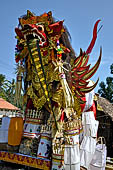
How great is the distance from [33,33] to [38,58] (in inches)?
25.1

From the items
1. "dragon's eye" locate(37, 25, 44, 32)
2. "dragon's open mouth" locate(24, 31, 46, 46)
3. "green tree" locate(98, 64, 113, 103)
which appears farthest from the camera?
"green tree" locate(98, 64, 113, 103)

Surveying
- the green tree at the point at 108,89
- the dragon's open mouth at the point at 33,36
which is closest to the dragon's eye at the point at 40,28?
the dragon's open mouth at the point at 33,36

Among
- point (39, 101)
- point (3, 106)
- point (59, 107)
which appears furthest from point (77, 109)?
point (3, 106)

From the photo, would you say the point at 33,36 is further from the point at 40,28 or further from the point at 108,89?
the point at 108,89

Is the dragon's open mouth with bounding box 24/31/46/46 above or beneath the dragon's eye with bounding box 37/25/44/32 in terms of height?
beneath

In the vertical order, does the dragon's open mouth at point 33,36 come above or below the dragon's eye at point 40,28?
below

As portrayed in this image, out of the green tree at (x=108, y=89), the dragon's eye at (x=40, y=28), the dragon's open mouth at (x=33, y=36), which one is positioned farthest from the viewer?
the green tree at (x=108, y=89)

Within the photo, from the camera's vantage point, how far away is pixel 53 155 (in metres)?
4.59

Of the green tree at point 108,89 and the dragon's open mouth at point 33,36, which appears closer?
the dragon's open mouth at point 33,36

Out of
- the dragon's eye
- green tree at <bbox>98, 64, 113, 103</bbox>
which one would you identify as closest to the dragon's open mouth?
the dragon's eye

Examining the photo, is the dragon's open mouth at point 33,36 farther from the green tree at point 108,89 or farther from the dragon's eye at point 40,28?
the green tree at point 108,89

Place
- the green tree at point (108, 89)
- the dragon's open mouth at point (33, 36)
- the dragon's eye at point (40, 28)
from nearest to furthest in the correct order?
the dragon's open mouth at point (33, 36)
the dragon's eye at point (40, 28)
the green tree at point (108, 89)

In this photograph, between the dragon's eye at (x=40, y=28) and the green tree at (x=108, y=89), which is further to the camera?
the green tree at (x=108, y=89)

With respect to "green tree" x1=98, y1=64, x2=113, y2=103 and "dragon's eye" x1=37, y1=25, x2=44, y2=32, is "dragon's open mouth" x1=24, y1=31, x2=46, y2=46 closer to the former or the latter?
"dragon's eye" x1=37, y1=25, x2=44, y2=32
